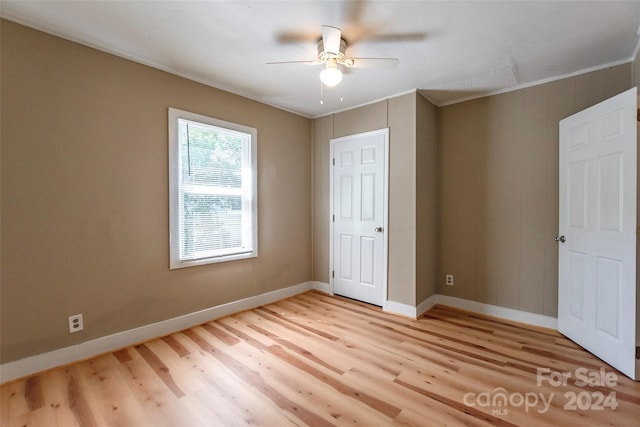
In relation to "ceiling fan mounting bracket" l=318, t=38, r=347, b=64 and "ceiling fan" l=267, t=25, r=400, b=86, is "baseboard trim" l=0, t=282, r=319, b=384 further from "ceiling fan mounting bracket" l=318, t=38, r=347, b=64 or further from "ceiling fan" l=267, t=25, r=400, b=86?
"ceiling fan mounting bracket" l=318, t=38, r=347, b=64

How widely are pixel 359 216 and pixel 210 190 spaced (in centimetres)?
186

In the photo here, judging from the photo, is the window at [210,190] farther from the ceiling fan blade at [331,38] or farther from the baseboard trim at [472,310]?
the baseboard trim at [472,310]

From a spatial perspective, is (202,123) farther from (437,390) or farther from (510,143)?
(510,143)

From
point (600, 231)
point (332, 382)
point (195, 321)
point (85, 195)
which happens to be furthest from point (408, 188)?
point (85, 195)

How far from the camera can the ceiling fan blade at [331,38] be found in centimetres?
177

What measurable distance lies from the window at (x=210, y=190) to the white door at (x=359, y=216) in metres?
1.16

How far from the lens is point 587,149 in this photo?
2398mm

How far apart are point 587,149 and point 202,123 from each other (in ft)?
11.9

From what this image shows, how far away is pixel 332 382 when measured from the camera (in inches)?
77.9

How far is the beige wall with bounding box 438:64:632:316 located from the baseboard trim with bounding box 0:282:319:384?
2557mm

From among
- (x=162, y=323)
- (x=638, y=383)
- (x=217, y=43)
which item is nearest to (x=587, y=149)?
(x=638, y=383)

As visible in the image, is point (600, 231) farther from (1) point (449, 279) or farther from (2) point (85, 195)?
(2) point (85, 195)

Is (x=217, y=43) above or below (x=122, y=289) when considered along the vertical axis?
above

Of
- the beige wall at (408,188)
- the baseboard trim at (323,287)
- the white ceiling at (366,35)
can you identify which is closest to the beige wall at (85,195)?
the white ceiling at (366,35)
